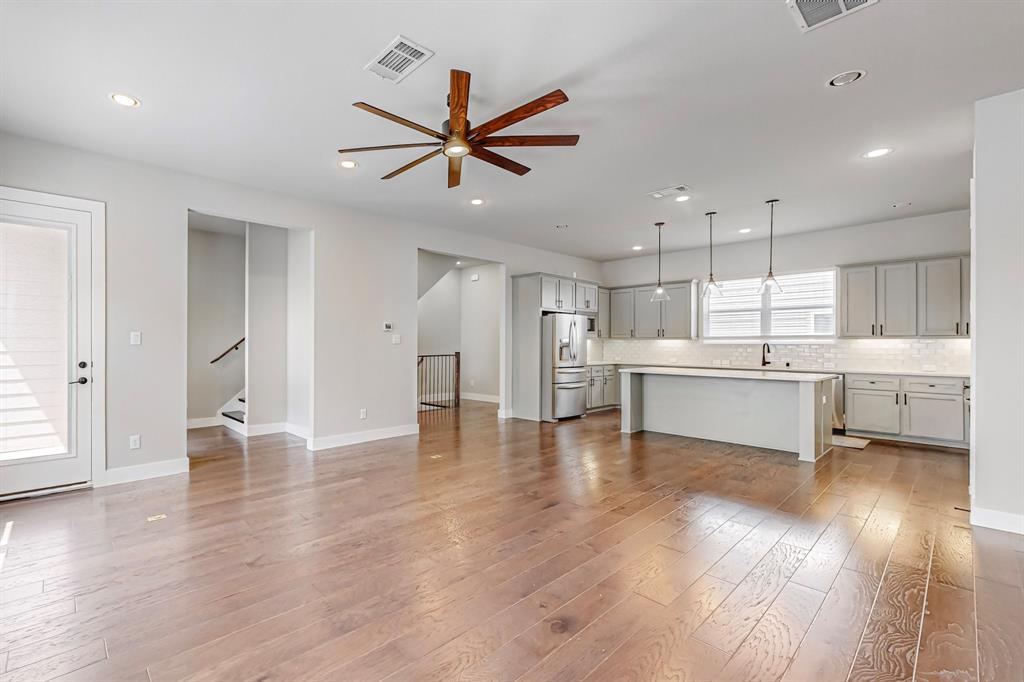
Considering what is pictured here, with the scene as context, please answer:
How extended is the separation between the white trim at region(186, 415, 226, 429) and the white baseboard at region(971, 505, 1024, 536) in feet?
28.4

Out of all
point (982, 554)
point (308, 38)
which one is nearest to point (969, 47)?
point (982, 554)

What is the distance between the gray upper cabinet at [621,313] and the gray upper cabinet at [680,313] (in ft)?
2.27

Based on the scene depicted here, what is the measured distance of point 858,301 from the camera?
21.2ft

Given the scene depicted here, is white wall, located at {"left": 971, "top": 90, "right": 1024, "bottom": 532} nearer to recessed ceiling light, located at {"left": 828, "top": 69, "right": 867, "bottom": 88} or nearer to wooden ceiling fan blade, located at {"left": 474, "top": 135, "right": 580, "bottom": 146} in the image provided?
recessed ceiling light, located at {"left": 828, "top": 69, "right": 867, "bottom": 88}

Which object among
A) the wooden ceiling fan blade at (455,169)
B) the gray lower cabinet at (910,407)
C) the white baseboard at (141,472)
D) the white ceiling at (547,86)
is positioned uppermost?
the white ceiling at (547,86)

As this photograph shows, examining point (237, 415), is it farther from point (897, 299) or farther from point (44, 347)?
point (897, 299)

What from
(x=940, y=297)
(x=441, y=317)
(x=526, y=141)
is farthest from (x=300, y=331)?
(x=940, y=297)

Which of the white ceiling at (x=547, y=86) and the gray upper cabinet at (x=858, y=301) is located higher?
the white ceiling at (x=547, y=86)

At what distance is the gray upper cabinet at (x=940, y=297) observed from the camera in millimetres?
5754

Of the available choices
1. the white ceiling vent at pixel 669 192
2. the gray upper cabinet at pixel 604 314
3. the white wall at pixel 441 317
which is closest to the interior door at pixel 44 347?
the white ceiling vent at pixel 669 192

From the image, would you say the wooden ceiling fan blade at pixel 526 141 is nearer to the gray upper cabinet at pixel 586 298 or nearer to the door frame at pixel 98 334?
the door frame at pixel 98 334

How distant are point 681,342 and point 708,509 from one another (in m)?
5.42

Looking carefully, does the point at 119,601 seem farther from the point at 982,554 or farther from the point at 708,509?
the point at 982,554

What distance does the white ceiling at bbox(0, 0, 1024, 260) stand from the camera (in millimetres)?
2430
